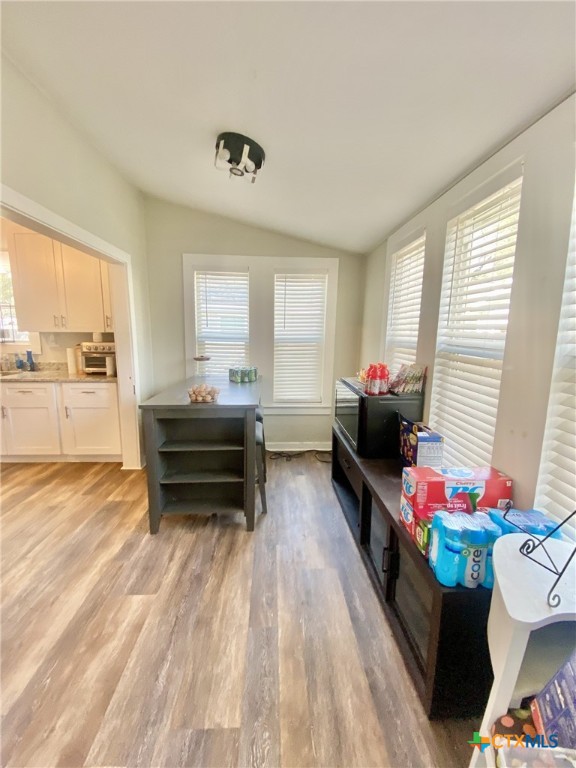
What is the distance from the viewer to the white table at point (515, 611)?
2.35ft

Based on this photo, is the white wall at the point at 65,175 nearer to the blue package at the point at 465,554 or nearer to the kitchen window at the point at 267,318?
the kitchen window at the point at 267,318

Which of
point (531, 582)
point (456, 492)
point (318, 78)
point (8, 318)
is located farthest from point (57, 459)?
point (531, 582)

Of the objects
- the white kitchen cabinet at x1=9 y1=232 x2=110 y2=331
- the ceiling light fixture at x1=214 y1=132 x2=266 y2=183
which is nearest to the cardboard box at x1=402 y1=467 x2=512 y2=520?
the ceiling light fixture at x1=214 y1=132 x2=266 y2=183

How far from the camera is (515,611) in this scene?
725 millimetres

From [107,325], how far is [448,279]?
128 inches

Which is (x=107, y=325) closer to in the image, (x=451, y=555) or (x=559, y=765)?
(x=451, y=555)

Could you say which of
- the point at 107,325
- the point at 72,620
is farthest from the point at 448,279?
the point at 107,325

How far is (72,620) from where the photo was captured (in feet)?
4.95

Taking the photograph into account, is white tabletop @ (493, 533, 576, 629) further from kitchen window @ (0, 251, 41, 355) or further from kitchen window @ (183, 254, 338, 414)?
kitchen window @ (0, 251, 41, 355)

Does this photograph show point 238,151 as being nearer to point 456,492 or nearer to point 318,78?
point 318,78

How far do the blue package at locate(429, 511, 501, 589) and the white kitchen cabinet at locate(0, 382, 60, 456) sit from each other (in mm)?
3680

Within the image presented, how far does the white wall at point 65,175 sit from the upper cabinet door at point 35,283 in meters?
0.93

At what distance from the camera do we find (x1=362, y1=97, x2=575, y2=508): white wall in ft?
3.53

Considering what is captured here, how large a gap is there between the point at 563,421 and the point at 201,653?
1782mm
